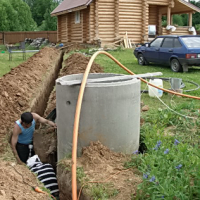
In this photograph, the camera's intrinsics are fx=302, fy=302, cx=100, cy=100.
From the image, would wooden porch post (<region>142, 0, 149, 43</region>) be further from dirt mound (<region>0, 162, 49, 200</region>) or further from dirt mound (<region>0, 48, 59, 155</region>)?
dirt mound (<region>0, 162, 49, 200</region>)

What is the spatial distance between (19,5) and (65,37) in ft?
139

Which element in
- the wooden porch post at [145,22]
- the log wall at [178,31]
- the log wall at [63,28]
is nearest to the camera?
the wooden porch post at [145,22]

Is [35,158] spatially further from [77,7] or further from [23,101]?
[77,7]

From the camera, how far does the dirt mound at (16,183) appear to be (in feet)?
10.9

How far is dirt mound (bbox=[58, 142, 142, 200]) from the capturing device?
129 inches

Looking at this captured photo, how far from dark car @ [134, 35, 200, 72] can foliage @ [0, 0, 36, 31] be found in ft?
158

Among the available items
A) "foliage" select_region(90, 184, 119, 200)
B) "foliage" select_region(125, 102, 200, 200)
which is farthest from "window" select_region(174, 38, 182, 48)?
"foliage" select_region(90, 184, 119, 200)

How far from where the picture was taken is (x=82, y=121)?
13.1 feet

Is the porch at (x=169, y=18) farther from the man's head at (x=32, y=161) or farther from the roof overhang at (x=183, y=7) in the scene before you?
the man's head at (x=32, y=161)

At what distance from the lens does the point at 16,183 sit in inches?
146

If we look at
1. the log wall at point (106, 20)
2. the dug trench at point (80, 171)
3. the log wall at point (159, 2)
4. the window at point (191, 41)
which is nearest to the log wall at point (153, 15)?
the log wall at point (159, 2)

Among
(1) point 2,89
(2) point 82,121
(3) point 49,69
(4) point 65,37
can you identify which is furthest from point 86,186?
(4) point 65,37

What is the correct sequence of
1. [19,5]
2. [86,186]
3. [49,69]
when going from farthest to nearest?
1. [19,5]
2. [49,69]
3. [86,186]

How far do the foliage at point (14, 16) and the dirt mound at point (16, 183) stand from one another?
55.4 metres
